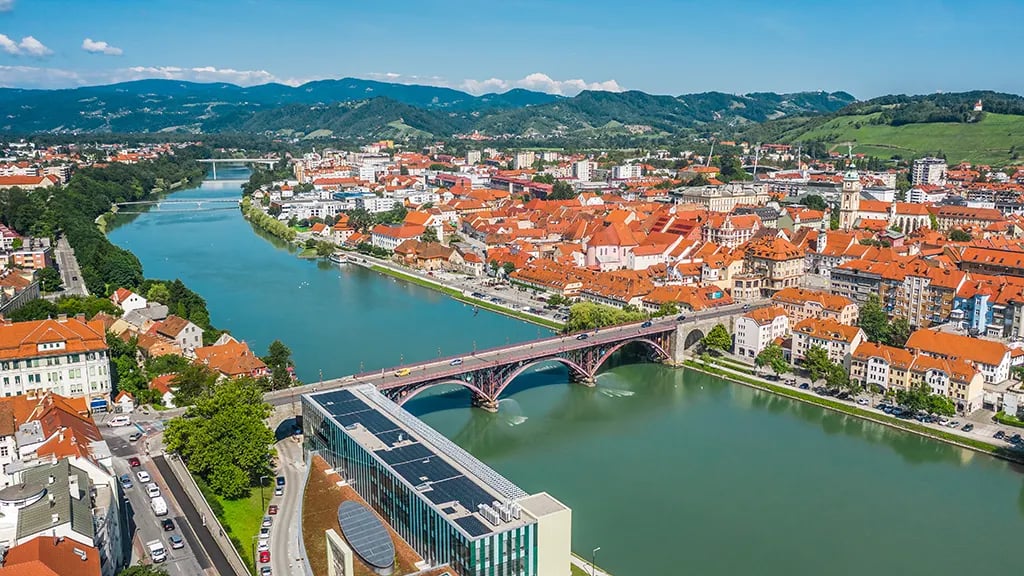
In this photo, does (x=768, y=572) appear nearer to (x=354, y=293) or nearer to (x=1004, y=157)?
(x=354, y=293)

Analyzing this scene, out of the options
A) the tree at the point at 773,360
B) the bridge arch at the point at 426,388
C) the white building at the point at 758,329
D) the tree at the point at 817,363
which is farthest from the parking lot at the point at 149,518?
the white building at the point at 758,329

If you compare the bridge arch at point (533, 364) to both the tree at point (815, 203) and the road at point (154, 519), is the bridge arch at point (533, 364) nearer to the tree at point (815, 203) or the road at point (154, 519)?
the road at point (154, 519)

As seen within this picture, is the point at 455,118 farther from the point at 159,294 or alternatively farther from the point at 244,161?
the point at 159,294

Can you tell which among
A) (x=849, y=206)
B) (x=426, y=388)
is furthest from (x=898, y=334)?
(x=849, y=206)

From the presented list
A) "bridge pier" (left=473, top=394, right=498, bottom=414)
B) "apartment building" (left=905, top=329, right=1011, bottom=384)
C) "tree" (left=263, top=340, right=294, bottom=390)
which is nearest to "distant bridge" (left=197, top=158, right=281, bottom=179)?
"tree" (left=263, top=340, right=294, bottom=390)

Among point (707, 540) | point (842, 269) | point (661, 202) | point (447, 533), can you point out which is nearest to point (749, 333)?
point (842, 269)

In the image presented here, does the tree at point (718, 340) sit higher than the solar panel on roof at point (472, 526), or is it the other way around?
the solar panel on roof at point (472, 526)
